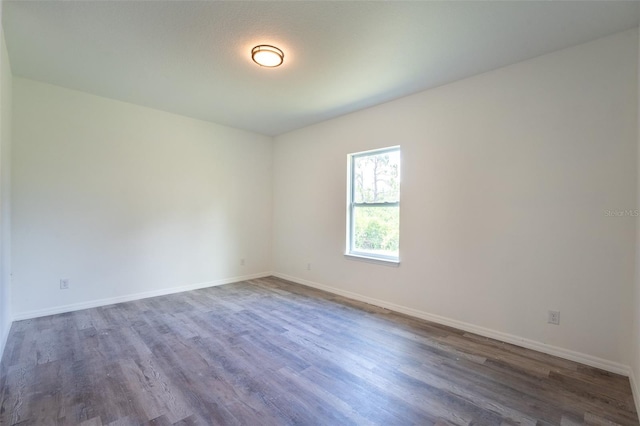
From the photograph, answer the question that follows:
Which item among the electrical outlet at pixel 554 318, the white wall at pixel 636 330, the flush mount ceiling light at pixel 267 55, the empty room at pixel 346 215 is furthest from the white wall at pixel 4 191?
the white wall at pixel 636 330

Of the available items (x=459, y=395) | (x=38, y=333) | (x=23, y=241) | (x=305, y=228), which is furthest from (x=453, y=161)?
(x=23, y=241)

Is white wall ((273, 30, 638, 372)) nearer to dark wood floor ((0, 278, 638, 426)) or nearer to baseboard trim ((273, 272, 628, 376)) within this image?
baseboard trim ((273, 272, 628, 376))

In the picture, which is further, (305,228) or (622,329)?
(305,228)

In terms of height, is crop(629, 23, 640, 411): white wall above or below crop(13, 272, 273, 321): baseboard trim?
above

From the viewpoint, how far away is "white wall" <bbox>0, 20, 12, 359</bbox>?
2439 millimetres

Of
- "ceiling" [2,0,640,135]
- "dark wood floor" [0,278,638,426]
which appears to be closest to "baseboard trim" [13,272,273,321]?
"dark wood floor" [0,278,638,426]

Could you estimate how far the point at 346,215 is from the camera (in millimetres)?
4246

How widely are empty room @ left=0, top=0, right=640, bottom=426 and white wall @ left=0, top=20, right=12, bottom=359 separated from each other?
2.5 inches

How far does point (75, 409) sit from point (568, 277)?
3.76m

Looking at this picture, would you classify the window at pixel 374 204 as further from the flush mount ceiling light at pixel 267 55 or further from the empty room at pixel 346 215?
the flush mount ceiling light at pixel 267 55

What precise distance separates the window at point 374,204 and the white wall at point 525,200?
180 millimetres

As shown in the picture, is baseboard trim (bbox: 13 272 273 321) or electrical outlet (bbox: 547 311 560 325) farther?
baseboard trim (bbox: 13 272 273 321)

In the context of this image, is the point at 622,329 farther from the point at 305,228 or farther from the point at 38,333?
the point at 38,333

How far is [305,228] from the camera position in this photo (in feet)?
16.0
